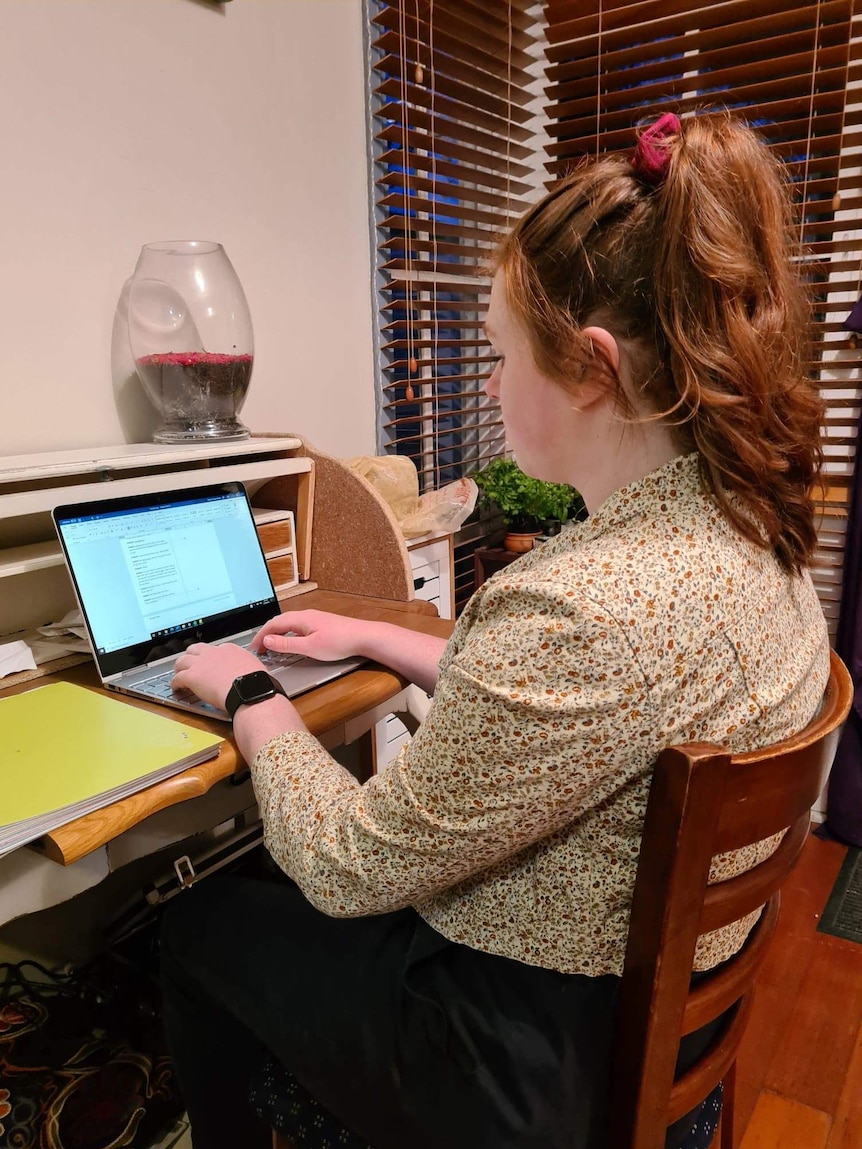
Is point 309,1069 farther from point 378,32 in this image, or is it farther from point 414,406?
point 378,32

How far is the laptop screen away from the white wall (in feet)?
0.83

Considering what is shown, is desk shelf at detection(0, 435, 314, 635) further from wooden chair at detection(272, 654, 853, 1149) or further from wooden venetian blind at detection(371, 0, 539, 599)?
wooden chair at detection(272, 654, 853, 1149)

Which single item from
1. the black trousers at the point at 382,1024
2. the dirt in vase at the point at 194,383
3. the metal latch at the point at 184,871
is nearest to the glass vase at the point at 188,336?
the dirt in vase at the point at 194,383

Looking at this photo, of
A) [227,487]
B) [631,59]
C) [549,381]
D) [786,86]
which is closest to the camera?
[549,381]

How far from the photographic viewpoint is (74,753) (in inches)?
34.3

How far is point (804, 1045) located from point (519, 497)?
53.4 inches

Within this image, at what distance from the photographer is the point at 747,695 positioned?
63 cm

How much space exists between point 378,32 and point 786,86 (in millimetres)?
1003

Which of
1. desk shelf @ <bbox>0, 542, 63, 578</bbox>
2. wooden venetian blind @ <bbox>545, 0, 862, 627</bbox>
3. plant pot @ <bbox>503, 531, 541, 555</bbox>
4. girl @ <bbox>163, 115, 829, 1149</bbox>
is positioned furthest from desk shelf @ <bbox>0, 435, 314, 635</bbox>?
wooden venetian blind @ <bbox>545, 0, 862, 627</bbox>

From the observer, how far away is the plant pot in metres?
2.19

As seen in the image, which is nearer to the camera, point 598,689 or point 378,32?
point 598,689

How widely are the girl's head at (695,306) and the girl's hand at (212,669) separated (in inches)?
21.7

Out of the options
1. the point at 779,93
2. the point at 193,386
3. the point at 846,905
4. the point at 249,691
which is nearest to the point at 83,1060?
the point at 249,691

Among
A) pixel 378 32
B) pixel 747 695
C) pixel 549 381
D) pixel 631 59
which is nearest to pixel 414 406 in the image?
pixel 378 32
